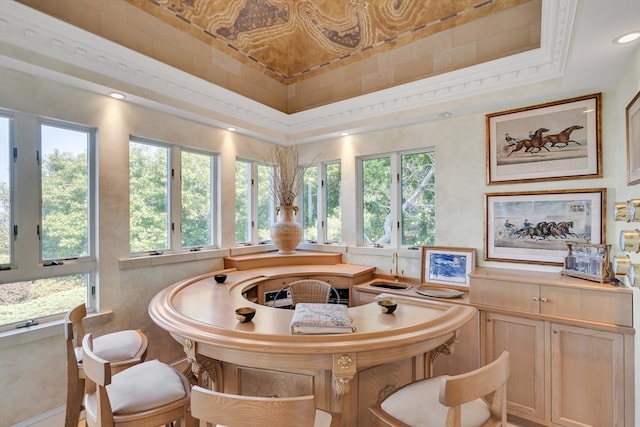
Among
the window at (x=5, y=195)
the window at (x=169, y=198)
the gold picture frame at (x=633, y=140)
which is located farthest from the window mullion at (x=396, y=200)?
the window at (x=5, y=195)

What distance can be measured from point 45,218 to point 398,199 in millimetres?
3374

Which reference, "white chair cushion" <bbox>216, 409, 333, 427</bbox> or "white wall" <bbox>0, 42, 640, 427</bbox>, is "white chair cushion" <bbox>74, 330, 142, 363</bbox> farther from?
"white chair cushion" <bbox>216, 409, 333, 427</bbox>

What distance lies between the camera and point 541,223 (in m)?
2.69

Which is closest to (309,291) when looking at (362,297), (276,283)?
(276,283)

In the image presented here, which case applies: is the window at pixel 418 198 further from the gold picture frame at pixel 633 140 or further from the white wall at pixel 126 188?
the gold picture frame at pixel 633 140

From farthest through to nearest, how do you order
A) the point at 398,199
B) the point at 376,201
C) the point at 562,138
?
1. the point at 376,201
2. the point at 398,199
3. the point at 562,138

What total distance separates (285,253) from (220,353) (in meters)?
2.55

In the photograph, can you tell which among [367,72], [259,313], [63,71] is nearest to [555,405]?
[259,313]

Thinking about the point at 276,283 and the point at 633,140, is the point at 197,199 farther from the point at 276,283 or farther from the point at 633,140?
the point at 633,140

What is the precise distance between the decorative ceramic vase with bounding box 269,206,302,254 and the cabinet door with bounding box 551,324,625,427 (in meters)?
2.75

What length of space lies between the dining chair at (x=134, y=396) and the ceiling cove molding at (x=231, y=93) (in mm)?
2092

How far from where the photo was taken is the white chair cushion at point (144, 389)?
139cm

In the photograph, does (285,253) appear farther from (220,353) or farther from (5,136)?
(5,136)

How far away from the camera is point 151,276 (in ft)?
9.64
